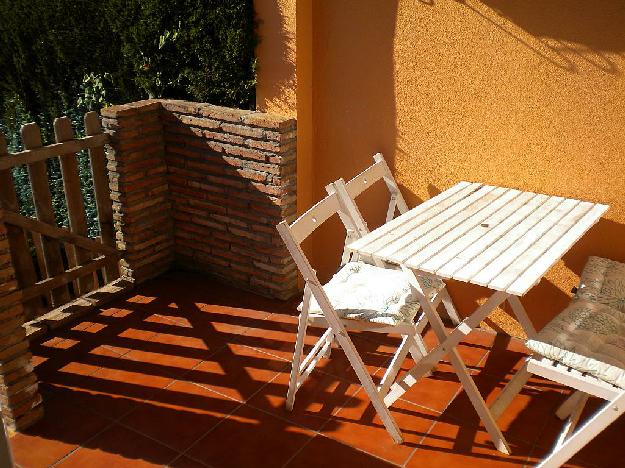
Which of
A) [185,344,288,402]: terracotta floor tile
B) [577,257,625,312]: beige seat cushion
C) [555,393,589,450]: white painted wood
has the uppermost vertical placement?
[577,257,625,312]: beige seat cushion

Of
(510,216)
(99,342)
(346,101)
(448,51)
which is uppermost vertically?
(448,51)

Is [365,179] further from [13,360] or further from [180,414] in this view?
[13,360]

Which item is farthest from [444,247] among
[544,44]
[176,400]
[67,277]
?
[67,277]

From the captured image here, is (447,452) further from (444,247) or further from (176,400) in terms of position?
(176,400)

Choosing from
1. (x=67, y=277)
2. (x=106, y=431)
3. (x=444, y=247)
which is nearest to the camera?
(x=444, y=247)

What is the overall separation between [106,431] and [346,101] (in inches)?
104

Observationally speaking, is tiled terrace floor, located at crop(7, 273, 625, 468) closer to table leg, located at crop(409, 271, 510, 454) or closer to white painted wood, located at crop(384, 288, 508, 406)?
table leg, located at crop(409, 271, 510, 454)

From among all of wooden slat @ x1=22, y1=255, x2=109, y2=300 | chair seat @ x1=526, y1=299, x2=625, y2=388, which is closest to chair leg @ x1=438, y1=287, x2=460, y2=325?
chair seat @ x1=526, y1=299, x2=625, y2=388

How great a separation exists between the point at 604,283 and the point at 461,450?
1191 millimetres

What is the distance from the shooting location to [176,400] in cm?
378

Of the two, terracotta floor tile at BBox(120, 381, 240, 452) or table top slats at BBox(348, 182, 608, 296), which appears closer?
table top slats at BBox(348, 182, 608, 296)

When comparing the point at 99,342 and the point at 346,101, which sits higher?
the point at 346,101

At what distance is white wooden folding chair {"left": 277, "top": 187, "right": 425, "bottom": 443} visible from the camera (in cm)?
329

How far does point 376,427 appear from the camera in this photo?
355cm
